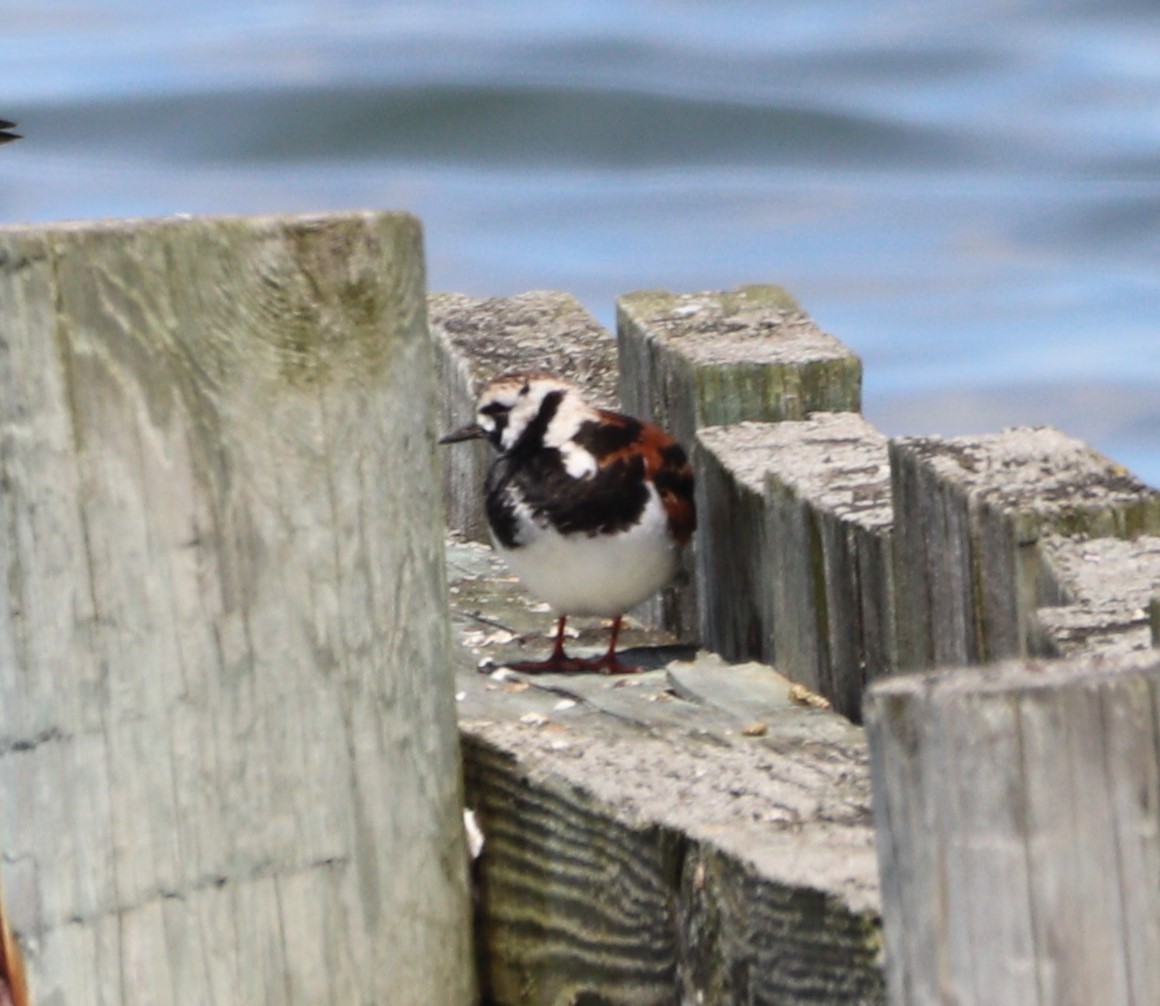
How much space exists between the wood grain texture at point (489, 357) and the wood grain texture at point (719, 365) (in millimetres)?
377

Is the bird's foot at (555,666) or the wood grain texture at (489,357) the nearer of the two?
the bird's foot at (555,666)

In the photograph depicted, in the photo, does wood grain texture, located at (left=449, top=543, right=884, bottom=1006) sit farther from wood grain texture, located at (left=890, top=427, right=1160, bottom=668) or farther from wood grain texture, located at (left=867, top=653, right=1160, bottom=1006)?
wood grain texture, located at (left=867, top=653, right=1160, bottom=1006)

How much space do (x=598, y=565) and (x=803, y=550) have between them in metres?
1.04

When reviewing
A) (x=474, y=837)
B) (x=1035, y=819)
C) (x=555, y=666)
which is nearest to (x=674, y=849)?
(x=474, y=837)

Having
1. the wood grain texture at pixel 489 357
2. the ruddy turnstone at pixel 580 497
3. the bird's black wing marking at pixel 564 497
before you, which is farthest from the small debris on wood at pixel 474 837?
the wood grain texture at pixel 489 357

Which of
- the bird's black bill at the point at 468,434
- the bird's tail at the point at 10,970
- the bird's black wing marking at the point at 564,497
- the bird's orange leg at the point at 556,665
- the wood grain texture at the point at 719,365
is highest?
the wood grain texture at the point at 719,365

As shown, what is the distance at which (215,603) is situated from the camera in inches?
112

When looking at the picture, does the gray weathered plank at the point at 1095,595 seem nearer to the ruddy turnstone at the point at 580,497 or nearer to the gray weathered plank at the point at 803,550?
the gray weathered plank at the point at 803,550

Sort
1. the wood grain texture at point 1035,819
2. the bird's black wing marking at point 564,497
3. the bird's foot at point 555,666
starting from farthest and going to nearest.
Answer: the bird's black wing marking at point 564,497 < the bird's foot at point 555,666 < the wood grain texture at point 1035,819

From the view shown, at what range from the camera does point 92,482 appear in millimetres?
2754

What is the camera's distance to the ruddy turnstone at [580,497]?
191 inches

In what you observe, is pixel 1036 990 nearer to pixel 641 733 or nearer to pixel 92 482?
pixel 92 482

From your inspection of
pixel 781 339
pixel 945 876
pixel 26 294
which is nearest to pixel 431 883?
pixel 26 294

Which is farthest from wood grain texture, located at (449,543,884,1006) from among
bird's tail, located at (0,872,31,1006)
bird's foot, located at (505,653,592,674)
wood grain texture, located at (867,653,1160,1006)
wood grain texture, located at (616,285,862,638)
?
wood grain texture, located at (616,285,862,638)
